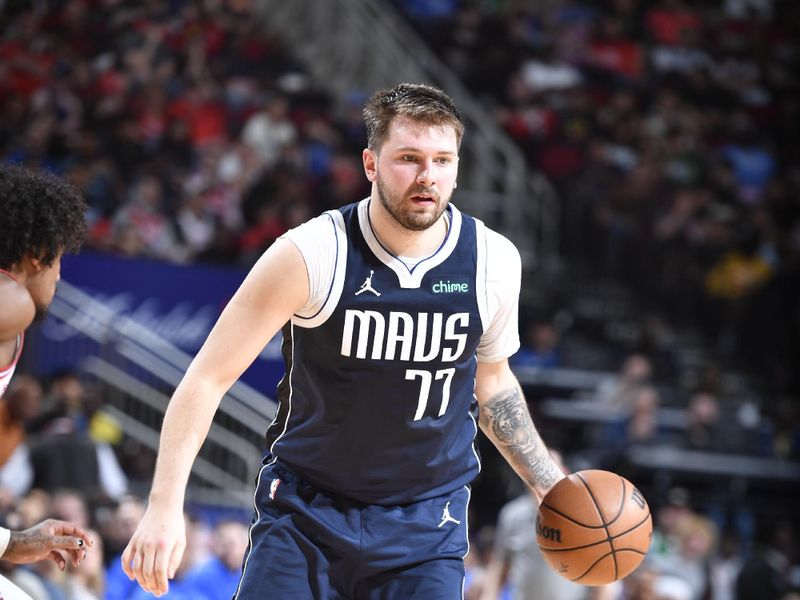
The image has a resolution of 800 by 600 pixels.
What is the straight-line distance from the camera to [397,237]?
4125 millimetres

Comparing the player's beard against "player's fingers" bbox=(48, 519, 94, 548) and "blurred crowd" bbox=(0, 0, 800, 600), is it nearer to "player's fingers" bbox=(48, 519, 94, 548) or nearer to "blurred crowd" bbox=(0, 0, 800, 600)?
"player's fingers" bbox=(48, 519, 94, 548)

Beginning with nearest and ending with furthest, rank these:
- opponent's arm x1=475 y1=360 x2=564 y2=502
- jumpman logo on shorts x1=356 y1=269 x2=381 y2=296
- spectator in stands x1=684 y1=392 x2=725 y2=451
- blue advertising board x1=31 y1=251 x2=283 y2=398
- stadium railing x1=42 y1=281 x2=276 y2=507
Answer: jumpman logo on shorts x1=356 y1=269 x2=381 y2=296, opponent's arm x1=475 y1=360 x2=564 y2=502, stadium railing x1=42 y1=281 x2=276 y2=507, blue advertising board x1=31 y1=251 x2=283 y2=398, spectator in stands x1=684 y1=392 x2=725 y2=451

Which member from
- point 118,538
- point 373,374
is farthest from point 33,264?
point 118,538

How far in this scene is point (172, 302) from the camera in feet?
35.9

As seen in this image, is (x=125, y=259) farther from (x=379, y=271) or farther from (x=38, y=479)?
(x=379, y=271)

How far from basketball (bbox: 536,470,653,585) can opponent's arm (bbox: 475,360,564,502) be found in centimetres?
8

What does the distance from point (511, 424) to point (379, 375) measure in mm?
674

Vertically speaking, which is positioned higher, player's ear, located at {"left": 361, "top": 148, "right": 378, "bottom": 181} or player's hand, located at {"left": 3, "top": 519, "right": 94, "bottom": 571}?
player's ear, located at {"left": 361, "top": 148, "right": 378, "bottom": 181}

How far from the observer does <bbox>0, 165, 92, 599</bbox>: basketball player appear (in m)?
3.79

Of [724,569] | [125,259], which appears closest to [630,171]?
[724,569]

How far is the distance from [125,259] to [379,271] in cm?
712

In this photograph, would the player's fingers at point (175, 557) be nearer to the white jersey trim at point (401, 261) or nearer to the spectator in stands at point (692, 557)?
the white jersey trim at point (401, 261)

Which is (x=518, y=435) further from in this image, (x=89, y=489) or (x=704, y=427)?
(x=704, y=427)

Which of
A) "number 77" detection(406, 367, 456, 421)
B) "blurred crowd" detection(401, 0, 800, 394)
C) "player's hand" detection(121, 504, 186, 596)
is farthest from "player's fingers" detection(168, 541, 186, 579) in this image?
"blurred crowd" detection(401, 0, 800, 394)
